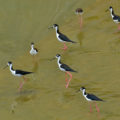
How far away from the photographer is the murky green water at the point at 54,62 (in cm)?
1446

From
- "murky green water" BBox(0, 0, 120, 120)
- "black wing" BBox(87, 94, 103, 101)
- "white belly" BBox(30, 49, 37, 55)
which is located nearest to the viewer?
"black wing" BBox(87, 94, 103, 101)

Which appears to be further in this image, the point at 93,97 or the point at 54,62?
the point at 54,62

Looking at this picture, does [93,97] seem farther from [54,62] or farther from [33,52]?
[33,52]

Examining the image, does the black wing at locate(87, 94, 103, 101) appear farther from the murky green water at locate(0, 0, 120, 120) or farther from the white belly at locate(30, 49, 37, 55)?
the white belly at locate(30, 49, 37, 55)

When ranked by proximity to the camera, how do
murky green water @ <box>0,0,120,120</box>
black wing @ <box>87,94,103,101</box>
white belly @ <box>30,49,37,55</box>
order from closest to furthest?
black wing @ <box>87,94,103,101</box> → murky green water @ <box>0,0,120,120</box> → white belly @ <box>30,49,37,55</box>

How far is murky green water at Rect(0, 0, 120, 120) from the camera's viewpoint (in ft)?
47.4

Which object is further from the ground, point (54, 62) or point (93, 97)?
point (54, 62)

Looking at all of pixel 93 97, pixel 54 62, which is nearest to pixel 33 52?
pixel 54 62

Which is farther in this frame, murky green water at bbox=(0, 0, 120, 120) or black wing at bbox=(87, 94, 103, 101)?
murky green water at bbox=(0, 0, 120, 120)

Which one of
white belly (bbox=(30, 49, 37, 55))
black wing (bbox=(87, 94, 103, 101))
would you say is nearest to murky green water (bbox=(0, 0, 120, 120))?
white belly (bbox=(30, 49, 37, 55))

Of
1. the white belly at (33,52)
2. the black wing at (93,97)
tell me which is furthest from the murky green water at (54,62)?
the black wing at (93,97)

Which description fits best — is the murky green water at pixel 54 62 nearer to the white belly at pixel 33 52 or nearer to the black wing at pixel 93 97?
the white belly at pixel 33 52

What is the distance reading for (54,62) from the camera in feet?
57.7

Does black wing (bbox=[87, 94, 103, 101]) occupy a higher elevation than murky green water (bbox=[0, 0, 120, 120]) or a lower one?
lower
